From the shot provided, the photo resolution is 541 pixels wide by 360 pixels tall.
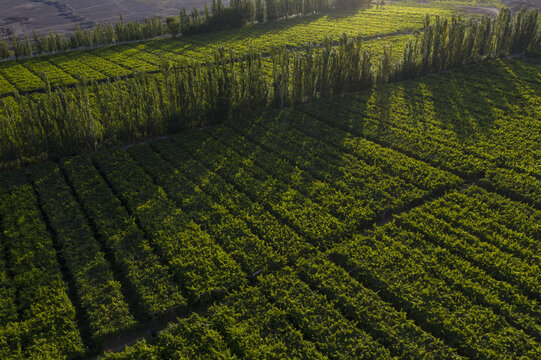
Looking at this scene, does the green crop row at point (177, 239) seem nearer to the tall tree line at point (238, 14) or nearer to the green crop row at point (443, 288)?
the green crop row at point (443, 288)

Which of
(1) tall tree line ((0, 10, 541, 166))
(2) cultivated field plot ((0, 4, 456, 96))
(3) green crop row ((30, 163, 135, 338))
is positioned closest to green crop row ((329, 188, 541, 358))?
(3) green crop row ((30, 163, 135, 338))

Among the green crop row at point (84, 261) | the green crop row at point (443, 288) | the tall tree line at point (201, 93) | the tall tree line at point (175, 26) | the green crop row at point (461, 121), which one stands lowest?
the green crop row at point (443, 288)

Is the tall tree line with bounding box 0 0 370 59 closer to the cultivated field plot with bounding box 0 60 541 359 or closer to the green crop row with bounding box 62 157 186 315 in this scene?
the cultivated field plot with bounding box 0 60 541 359

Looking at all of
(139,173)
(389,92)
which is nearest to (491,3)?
(389,92)

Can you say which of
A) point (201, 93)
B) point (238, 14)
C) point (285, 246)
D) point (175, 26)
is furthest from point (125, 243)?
point (238, 14)

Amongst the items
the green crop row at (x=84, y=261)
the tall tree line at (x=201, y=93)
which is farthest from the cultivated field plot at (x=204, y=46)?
the green crop row at (x=84, y=261)

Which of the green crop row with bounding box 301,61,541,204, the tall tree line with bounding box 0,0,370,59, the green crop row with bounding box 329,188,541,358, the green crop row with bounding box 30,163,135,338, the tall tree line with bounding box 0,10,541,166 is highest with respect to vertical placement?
the tall tree line with bounding box 0,0,370,59

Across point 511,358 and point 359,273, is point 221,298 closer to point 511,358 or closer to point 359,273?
point 359,273
